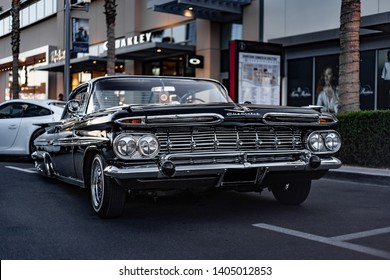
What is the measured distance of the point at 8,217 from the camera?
6.05 metres

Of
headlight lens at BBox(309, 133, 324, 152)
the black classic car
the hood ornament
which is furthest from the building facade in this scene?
the hood ornament

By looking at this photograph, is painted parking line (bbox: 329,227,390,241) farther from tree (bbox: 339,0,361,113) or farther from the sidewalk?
tree (bbox: 339,0,361,113)

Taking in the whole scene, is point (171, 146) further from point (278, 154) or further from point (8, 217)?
point (8, 217)

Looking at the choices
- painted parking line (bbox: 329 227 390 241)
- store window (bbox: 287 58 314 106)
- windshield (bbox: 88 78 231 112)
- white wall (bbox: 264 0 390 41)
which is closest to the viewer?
painted parking line (bbox: 329 227 390 241)

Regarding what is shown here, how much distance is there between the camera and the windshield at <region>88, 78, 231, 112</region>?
6.70 m

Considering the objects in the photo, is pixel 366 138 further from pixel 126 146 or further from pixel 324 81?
pixel 324 81

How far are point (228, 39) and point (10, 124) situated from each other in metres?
11.3

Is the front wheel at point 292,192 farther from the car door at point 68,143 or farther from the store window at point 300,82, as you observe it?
the store window at point 300,82

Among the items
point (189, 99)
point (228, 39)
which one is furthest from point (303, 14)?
point (189, 99)

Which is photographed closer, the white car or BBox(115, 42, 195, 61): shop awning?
the white car

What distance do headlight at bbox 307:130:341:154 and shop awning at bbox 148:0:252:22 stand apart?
13.8 metres

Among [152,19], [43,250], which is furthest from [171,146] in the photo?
[152,19]

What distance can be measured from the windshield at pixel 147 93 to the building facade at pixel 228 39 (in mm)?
8360

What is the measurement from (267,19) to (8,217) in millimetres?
14845
